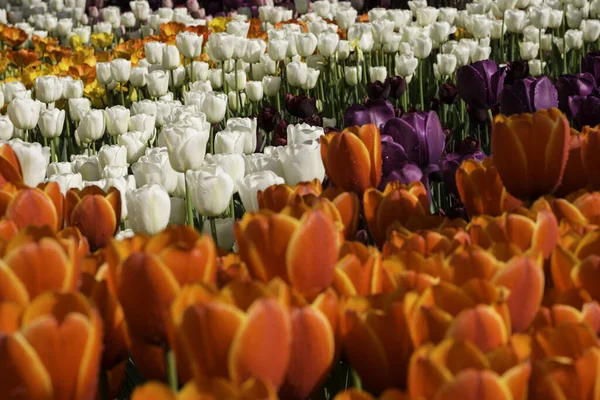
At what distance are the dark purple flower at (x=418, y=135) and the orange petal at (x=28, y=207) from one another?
108 cm

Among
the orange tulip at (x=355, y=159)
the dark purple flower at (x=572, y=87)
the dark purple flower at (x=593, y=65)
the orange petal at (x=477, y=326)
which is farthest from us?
the dark purple flower at (x=593, y=65)

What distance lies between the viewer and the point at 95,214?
5.79 ft

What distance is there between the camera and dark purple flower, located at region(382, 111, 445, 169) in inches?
93.7

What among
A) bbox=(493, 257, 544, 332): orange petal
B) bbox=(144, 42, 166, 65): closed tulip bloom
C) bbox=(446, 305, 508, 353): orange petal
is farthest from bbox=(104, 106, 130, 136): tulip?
bbox=(446, 305, 508, 353): orange petal

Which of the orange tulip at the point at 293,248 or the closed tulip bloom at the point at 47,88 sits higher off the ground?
the orange tulip at the point at 293,248

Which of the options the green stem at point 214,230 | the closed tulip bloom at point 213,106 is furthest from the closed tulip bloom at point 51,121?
the green stem at point 214,230

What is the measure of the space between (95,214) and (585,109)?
6.02 feet

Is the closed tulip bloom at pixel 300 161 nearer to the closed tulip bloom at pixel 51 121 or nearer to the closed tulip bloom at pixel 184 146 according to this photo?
the closed tulip bloom at pixel 184 146

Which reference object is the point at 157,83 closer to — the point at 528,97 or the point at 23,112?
the point at 23,112

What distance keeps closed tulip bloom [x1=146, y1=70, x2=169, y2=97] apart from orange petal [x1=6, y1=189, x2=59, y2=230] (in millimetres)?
3128

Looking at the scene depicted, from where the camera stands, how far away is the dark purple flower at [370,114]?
2867 millimetres

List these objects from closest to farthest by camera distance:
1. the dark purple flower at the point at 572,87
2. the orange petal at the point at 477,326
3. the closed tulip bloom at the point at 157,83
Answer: the orange petal at the point at 477,326, the dark purple flower at the point at 572,87, the closed tulip bloom at the point at 157,83

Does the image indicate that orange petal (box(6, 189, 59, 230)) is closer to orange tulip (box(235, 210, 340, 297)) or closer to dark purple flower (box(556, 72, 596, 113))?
orange tulip (box(235, 210, 340, 297))

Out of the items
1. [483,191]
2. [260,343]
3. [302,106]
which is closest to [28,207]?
[260,343]
